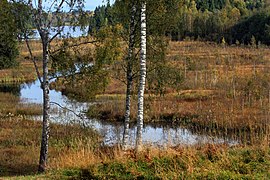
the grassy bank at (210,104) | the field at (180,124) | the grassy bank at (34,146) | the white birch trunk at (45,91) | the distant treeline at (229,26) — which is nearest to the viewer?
the field at (180,124)

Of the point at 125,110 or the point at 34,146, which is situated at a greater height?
the point at 125,110

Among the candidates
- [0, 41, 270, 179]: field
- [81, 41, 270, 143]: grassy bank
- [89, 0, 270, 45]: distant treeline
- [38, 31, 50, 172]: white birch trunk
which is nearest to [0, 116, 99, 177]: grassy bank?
[0, 41, 270, 179]: field

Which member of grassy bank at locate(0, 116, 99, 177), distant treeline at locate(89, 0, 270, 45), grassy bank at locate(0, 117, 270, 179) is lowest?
grassy bank at locate(0, 116, 99, 177)

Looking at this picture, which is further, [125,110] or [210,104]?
[210,104]

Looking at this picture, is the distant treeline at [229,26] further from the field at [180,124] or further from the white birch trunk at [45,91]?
the white birch trunk at [45,91]

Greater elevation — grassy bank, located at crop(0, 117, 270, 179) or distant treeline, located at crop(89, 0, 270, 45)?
distant treeline, located at crop(89, 0, 270, 45)

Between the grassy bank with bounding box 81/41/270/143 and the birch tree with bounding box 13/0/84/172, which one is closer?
the birch tree with bounding box 13/0/84/172

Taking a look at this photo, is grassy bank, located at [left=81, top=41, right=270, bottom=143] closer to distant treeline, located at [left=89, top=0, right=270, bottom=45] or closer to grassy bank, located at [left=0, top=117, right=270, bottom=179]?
→ grassy bank, located at [left=0, top=117, right=270, bottom=179]

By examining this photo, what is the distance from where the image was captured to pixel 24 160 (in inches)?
567

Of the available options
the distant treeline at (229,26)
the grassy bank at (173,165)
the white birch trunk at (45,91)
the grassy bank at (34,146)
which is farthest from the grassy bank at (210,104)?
the distant treeline at (229,26)

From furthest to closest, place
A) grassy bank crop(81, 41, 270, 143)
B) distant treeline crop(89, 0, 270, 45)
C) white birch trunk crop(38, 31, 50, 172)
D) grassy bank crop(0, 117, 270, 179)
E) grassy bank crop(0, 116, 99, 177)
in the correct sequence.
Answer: distant treeline crop(89, 0, 270, 45), grassy bank crop(81, 41, 270, 143), white birch trunk crop(38, 31, 50, 172), grassy bank crop(0, 116, 99, 177), grassy bank crop(0, 117, 270, 179)

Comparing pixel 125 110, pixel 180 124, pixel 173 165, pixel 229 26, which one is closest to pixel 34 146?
pixel 125 110

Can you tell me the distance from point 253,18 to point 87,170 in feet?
221

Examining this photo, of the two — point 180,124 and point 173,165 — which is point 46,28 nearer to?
point 173,165
